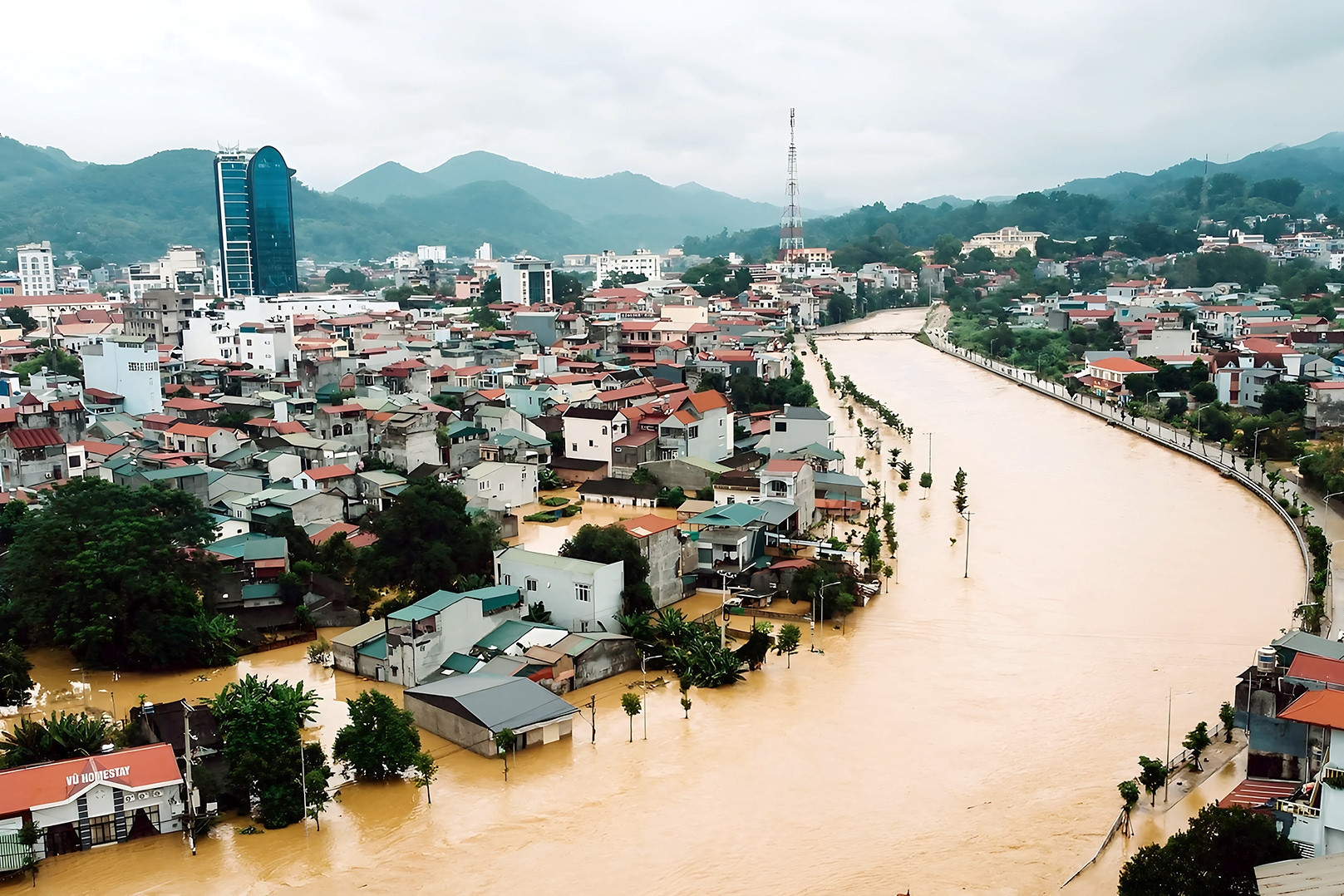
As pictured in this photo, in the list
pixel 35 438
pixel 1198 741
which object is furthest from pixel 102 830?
pixel 35 438

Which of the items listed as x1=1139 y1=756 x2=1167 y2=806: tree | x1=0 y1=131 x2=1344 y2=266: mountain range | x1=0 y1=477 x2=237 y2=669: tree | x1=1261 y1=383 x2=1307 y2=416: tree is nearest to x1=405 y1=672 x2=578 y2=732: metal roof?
x1=0 y1=477 x2=237 y2=669: tree

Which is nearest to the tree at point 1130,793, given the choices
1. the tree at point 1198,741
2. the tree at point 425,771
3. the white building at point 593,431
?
the tree at point 1198,741

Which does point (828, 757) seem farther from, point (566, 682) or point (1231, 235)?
point (1231, 235)

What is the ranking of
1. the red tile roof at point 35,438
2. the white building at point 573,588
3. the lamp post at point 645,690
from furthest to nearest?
the red tile roof at point 35,438, the white building at point 573,588, the lamp post at point 645,690

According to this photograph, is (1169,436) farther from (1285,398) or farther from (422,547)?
(422,547)

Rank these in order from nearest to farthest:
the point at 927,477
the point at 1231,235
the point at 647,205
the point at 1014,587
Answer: the point at 1014,587
the point at 927,477
the point at 1231,235
the point at 647,205

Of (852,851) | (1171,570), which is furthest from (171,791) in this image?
(1171,570)

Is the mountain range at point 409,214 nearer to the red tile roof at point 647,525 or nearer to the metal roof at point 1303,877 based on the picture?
the red tile roof at point 647,525
